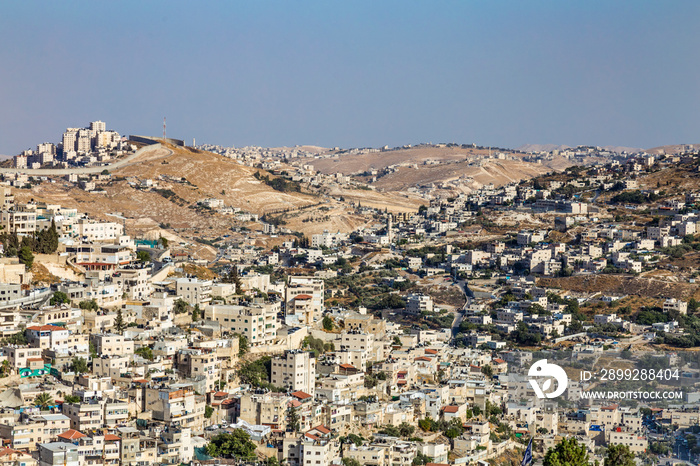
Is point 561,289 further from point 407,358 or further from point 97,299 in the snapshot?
point 97,299

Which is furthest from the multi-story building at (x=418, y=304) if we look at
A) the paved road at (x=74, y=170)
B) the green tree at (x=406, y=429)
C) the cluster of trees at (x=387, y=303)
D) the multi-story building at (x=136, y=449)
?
the paved road at (x=74, y=170)

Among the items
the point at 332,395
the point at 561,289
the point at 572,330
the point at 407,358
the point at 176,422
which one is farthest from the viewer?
the point at 561,289

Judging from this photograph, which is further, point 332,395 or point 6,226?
point 6,226

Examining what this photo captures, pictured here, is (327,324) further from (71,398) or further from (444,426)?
(71,398)

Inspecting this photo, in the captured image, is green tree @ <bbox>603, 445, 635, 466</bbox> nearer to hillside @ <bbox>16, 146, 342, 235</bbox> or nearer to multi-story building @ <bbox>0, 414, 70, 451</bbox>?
multi-story building @ <bbox>0, 414, 70, 451</bbox>

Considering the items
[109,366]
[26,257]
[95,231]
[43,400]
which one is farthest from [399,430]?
[95,231]

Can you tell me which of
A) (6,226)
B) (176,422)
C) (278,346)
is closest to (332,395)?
(278,346)
